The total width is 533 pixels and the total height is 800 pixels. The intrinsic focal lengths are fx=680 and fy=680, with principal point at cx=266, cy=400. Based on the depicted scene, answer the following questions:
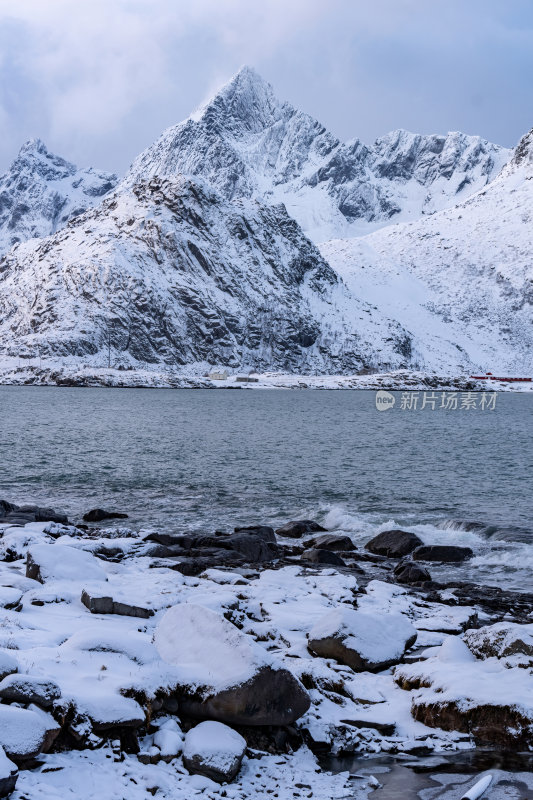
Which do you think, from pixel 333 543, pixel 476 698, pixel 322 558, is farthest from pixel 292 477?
pixel 476 698

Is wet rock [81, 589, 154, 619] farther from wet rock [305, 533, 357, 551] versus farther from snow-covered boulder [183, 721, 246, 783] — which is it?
wet rock [305, 533, 357, 551]

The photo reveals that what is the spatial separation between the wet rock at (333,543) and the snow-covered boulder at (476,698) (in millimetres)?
13701

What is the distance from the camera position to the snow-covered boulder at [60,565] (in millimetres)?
16469

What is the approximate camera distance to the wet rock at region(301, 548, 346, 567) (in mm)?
23777

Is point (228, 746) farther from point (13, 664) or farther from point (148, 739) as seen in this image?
point (13, 664)

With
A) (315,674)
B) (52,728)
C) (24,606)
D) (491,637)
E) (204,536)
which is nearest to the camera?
(52,728)

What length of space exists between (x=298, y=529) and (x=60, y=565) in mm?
14344

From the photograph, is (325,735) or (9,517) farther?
(9,517)

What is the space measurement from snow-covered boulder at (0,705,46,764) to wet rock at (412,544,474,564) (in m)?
18.8

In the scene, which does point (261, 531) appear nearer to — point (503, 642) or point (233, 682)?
point (503, 642)

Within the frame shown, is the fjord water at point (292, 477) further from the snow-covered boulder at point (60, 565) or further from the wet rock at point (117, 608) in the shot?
the wet rock at point (117, 608)

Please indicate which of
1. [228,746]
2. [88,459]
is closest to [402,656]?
[228,746]

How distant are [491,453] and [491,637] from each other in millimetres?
50791

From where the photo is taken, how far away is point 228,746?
370 inches
